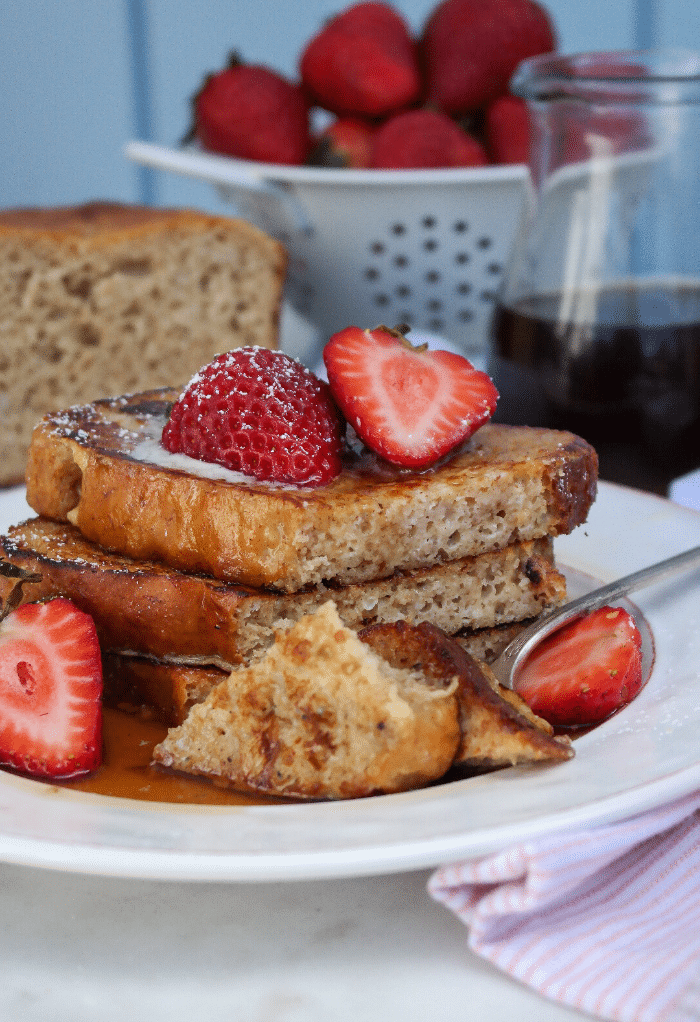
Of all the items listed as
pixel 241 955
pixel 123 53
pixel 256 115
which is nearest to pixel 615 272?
pixel 256 115

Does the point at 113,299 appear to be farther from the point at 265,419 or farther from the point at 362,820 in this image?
the point at 362,820

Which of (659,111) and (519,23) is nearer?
(659,111)

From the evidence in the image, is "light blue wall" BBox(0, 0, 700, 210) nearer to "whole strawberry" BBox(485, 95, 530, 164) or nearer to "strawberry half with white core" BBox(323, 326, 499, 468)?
"whole strawberry" BBox(485, 95, 530, 164)

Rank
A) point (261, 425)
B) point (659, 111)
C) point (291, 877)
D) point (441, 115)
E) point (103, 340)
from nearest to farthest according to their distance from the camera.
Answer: point (291, 877)
point (261, 425)
point (659, 111)
point (441, 115)
point (103, 340)

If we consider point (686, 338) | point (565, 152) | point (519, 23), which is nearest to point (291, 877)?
point (686, 338)

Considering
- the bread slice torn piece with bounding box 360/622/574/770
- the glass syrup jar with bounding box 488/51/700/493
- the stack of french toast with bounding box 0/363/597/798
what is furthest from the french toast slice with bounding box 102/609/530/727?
the glass syrup jar with bounding box 488/51/700/493

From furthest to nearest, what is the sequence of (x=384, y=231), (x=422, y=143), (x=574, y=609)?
(x=384, y=231) < (x=422, y=143) < (x=574, y=609)

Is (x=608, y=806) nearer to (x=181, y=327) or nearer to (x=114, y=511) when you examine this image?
(x=114, y=511)
